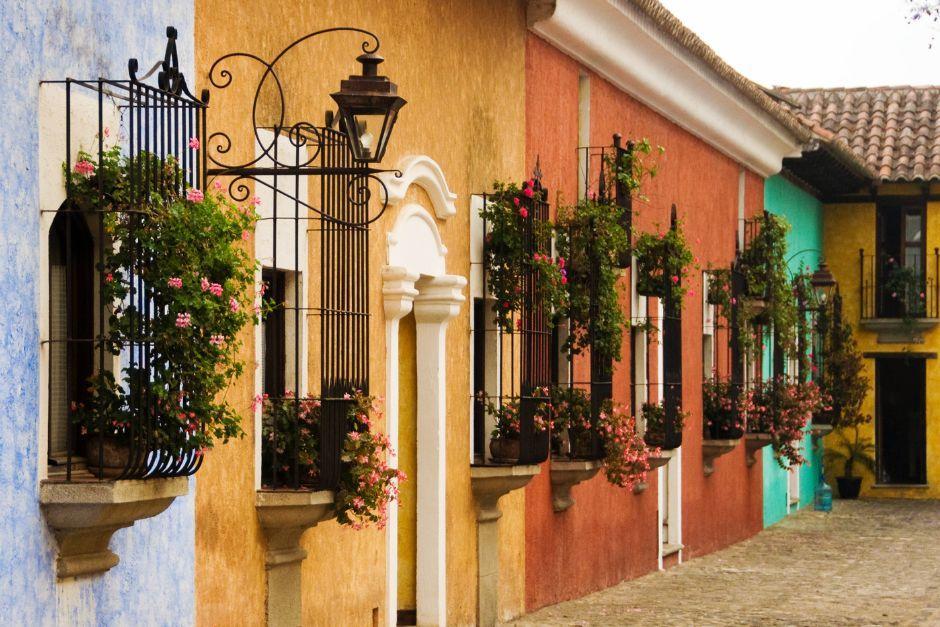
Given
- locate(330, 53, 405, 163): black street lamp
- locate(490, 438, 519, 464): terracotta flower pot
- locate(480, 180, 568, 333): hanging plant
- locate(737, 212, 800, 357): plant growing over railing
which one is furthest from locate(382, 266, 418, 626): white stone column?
locate(737, 212, 800, 357): plant growing over railing

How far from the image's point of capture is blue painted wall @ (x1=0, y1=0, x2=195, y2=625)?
250 inches

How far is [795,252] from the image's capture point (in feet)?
84.5

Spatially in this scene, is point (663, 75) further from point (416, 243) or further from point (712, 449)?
point (416, 243)

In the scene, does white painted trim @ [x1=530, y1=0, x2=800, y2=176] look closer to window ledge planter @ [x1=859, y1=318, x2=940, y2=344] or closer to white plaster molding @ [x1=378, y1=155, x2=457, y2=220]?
white plaster molding @ [x1=378, y1=155, x2=457, y2=220]

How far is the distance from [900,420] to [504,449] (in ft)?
Result: 57.8

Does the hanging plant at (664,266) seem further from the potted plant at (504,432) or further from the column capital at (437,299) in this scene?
the column capital at (437,299)

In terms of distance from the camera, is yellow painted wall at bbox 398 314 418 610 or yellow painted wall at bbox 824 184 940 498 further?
yellow painted wall at bbox 824 184 940 498

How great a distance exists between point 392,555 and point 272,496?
2.07 m

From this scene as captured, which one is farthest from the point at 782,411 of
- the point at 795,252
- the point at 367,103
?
the point at 367,103

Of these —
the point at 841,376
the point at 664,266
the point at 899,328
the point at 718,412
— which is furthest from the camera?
the point at 899,328

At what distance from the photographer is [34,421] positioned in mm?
6582

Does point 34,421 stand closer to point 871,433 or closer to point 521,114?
point 521,114

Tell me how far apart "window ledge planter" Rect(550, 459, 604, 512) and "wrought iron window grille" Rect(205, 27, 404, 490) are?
4.56 metres

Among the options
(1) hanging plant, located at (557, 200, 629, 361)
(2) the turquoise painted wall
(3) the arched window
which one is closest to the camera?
(3) the arched window
